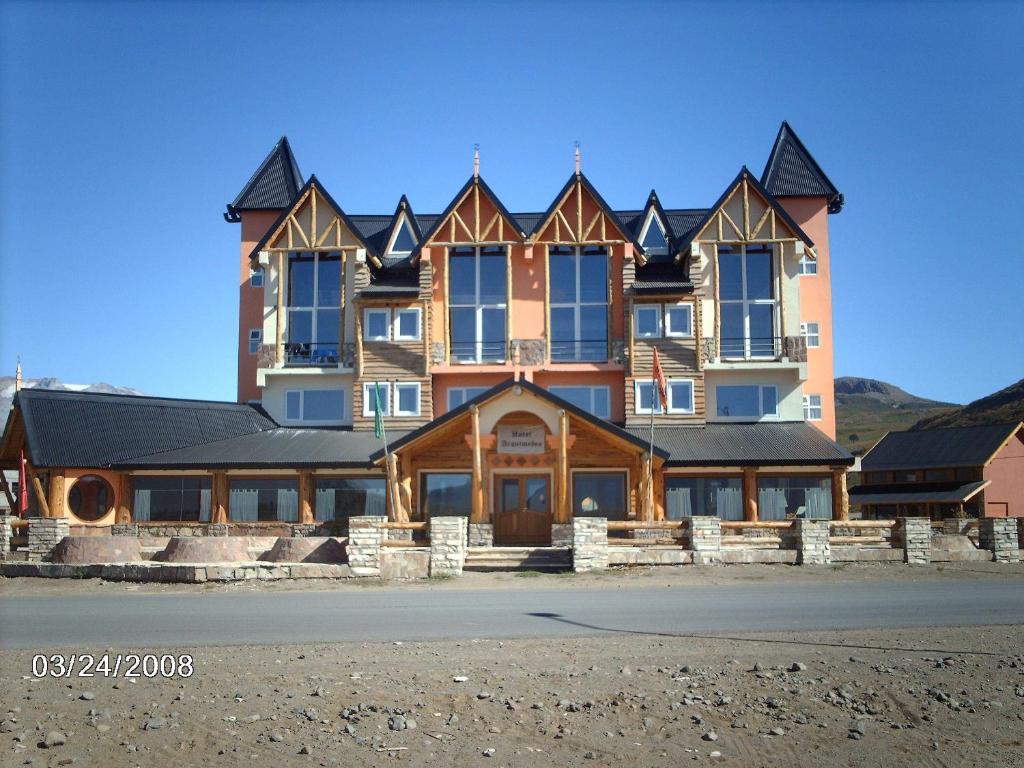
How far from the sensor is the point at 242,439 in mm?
36438

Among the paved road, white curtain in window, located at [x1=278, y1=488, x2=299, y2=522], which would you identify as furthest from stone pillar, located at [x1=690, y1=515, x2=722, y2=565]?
white curtain in window, located at [x1=278, y1=488, x2=299, y2=522]

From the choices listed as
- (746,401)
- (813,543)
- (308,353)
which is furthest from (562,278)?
(813,543)

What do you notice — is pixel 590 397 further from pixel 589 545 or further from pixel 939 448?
pixel 939 448

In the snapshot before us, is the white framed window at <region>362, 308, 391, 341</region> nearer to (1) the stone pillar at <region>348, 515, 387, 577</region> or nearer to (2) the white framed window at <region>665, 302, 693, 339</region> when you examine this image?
(2) the white framed window at <region>665, 302, 693, 339</region>

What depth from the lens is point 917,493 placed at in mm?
56438

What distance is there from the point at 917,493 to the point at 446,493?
34.4 metres

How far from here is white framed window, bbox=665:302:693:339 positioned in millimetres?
37156

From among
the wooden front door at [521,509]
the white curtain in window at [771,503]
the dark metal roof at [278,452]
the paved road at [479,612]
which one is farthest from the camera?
the white curtain in window at [771,503]

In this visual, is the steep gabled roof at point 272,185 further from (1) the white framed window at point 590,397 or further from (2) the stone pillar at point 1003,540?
(2) the stone pillar at point 1003,540

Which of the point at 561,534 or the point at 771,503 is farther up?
the point at 771,503

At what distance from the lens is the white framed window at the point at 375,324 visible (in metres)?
37.8

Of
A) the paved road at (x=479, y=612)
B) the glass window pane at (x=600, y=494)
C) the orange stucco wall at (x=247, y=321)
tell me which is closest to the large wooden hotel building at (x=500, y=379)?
the glass window pane at (x=600, y=494)

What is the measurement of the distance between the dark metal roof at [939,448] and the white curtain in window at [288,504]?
127 feet

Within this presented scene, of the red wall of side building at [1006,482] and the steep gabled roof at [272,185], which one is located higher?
the steep gabled roof at [272,185]
